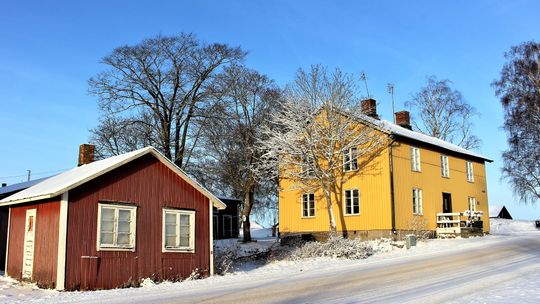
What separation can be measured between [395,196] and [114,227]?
640 inches

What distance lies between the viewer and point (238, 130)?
3781 cm

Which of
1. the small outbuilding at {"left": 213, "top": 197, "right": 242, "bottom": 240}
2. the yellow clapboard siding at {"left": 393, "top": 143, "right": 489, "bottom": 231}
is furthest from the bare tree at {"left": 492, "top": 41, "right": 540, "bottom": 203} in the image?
the small outbuilding at {"left": 213, "top": 197, "right": 242, "bottom": 240}

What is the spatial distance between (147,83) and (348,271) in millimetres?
21855

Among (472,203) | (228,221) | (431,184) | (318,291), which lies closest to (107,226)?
(318,291)

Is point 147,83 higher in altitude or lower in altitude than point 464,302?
higher

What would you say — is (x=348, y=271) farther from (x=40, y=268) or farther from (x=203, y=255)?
(x=40, y=268)

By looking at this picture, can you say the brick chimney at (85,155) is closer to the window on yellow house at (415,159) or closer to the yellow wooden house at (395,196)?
the yellow wooden house at (395,196)

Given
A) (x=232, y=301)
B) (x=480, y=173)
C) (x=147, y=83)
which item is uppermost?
(x=147, y=83)

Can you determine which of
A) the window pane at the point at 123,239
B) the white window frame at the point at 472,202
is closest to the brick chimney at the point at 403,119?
the white window frame at the point at 472,202

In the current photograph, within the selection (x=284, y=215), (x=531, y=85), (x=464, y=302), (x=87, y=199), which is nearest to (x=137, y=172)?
(x=87, y=199)

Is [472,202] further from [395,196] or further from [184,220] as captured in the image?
[184,220]

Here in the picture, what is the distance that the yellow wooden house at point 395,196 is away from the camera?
91.0ft

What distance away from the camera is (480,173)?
36.6 m

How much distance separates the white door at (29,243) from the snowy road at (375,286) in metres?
1.42
